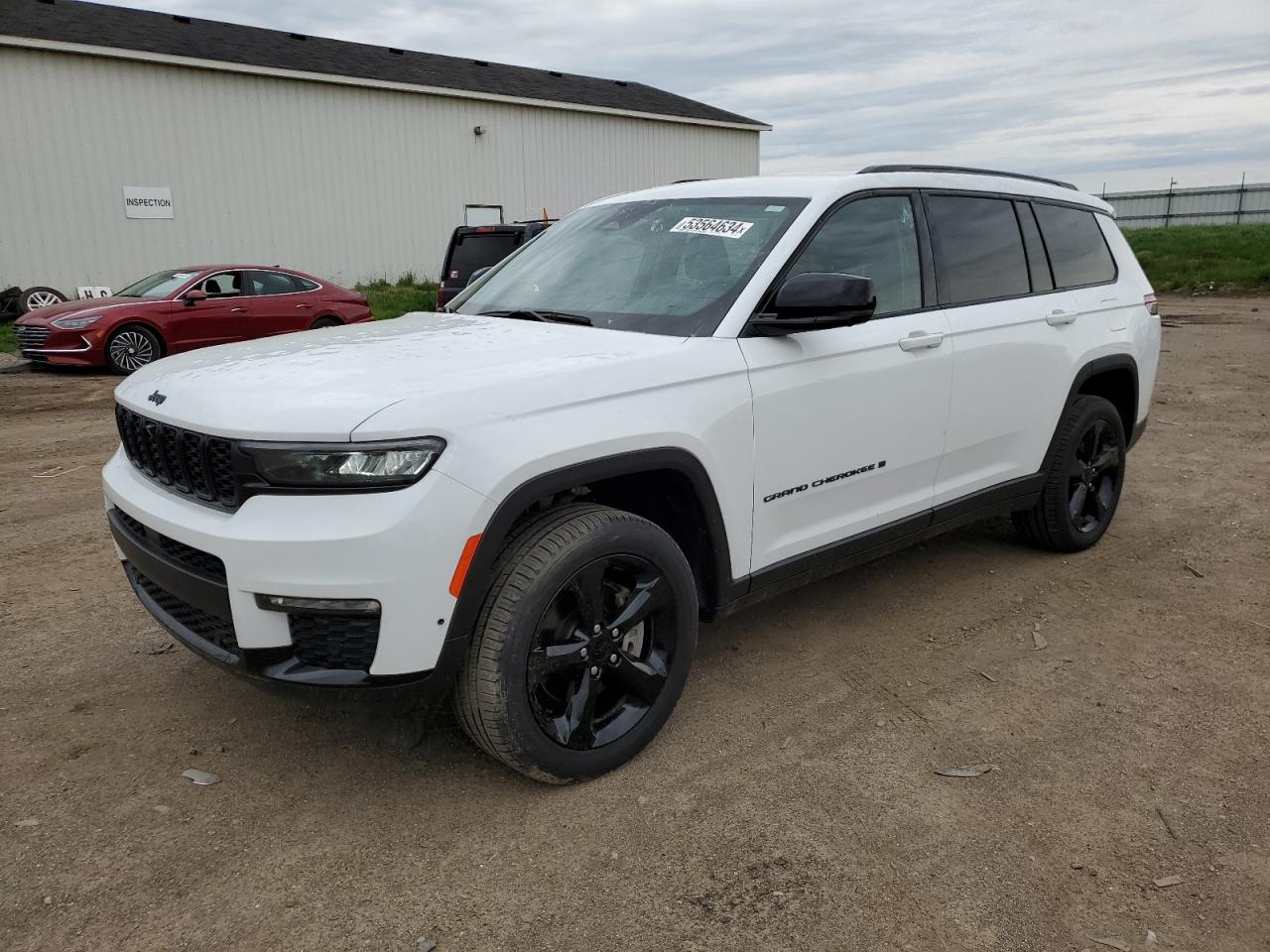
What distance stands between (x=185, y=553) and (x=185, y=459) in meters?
0.27

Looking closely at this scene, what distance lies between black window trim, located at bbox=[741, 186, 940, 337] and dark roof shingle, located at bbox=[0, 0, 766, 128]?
18773 millimetres

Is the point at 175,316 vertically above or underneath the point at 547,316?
underneath

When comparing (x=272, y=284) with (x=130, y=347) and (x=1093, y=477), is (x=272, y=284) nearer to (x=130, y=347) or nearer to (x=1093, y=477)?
(x=130, y=347)

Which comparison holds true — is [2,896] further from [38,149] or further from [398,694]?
[38,149]

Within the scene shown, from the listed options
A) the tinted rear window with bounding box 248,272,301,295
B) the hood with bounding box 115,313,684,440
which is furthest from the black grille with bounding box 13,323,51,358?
the hood with bounding box 115,313,684,440

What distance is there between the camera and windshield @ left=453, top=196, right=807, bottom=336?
3398 millimetres

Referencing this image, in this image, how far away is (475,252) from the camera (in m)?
12.5

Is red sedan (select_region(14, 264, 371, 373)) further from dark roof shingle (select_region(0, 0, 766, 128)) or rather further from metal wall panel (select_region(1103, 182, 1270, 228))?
metal wall panel (select_region(1103, 182, 1270, 228))

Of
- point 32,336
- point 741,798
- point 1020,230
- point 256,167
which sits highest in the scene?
point 256,167

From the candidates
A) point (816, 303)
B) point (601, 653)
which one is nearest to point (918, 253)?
point (816, 303)

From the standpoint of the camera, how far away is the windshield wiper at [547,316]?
11.6 feet

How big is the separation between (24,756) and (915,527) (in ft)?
10.9

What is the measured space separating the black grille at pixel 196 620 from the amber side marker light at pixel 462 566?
61 cm

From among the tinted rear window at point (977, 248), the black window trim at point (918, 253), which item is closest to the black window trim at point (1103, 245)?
the tinted rear window at point (977, 248)
